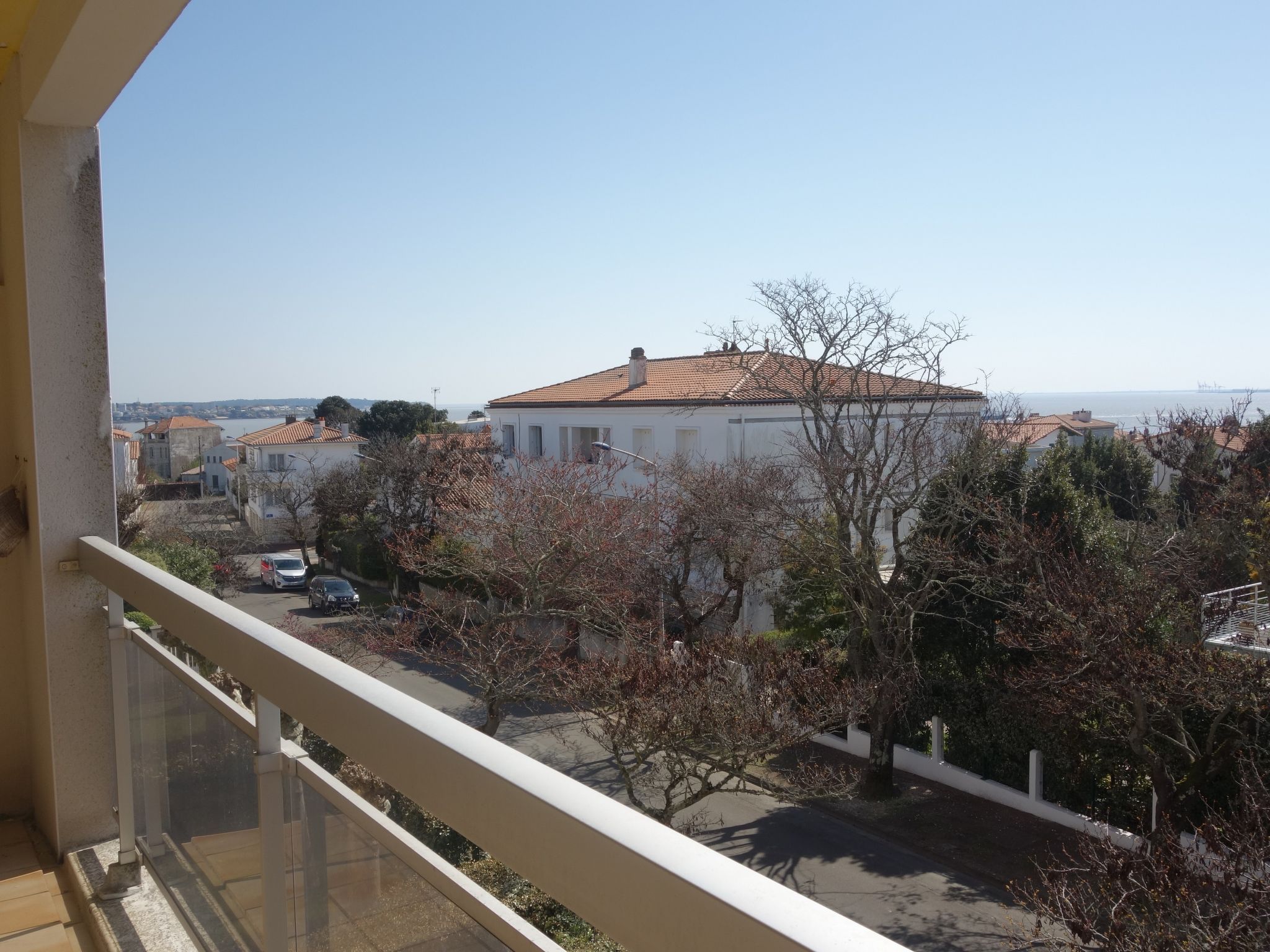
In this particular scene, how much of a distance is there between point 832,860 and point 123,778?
10.4 meters

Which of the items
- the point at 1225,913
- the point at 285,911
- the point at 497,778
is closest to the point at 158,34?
the point at 285,911

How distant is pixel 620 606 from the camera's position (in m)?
13.7

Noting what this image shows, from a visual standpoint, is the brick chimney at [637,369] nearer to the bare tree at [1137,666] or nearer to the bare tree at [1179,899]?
the bare tree at [1137,666]

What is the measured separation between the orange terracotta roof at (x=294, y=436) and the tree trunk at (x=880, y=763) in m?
27.3

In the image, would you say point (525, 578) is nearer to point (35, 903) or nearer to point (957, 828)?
point (957, 828)

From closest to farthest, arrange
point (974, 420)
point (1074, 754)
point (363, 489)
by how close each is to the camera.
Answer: point (1074, 754) → point (974, 420) → point (363, 489)

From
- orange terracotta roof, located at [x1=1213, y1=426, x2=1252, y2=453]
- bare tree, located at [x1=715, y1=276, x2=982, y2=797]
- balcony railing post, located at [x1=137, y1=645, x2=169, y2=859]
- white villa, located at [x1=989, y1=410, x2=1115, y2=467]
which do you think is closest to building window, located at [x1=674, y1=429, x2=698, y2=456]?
bare tree, located at [x1=715, y1=276, x2=982, y2=797]

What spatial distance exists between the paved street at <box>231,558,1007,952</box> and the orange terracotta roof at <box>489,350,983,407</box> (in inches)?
240

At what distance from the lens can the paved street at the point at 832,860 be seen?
939 cm

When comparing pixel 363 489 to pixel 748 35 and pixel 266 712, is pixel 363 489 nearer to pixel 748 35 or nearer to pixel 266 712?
pixel 748 35

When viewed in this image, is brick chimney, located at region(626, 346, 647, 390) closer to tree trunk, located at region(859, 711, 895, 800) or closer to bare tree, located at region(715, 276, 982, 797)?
bare tree, located at region(715, 276, 982, 797)

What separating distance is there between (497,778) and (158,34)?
1907 mm

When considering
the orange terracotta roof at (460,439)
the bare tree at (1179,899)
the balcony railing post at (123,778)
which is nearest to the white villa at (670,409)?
the orange terracotta roof at (460,439)

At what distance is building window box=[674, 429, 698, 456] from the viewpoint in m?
21.8
